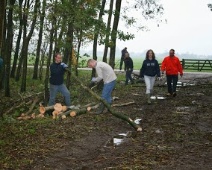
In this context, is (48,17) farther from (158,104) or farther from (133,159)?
(133,159)

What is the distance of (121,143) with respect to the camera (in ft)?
24.5

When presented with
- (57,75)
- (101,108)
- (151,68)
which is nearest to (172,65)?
(151,68)

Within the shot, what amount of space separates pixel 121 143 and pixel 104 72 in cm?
355

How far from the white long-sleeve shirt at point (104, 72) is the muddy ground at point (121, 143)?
1173 millimetres

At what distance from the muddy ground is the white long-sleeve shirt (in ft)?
3.85

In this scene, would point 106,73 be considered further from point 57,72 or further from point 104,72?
point 57,72

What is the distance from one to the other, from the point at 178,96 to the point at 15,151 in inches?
392

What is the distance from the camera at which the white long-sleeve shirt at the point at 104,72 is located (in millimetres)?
10352

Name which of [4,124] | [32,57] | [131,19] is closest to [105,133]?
[4,124]

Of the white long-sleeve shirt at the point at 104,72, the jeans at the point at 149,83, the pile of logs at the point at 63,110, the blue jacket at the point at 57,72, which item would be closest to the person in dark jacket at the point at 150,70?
the jeans at the point at 149,83

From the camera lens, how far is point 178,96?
602 inches

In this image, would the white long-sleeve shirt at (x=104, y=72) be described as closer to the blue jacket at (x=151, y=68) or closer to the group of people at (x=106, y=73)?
the group of people at (x=106, y=73)

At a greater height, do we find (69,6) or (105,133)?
(69,6)

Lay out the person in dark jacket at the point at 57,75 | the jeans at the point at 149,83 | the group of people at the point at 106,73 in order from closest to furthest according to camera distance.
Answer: the group of people at the point at 106,73
the person in dark jacket at the point at 57,75
the jeans at the point at 149,83
